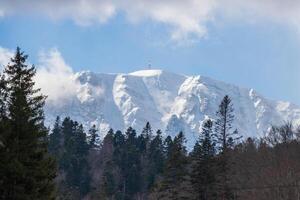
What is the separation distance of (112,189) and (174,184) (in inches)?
1916

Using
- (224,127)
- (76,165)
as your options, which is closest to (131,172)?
(76,165)

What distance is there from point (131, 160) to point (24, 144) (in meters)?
92.1

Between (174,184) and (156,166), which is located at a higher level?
(156,166)

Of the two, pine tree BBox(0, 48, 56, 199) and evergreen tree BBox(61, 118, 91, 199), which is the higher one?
evergreen tree BBox(61, 118, 91, 199)

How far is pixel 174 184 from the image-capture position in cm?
6719

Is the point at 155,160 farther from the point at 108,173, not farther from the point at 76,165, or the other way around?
the point at 108,173

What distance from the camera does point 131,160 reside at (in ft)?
416

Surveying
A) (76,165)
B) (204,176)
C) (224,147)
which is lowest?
(204,176)

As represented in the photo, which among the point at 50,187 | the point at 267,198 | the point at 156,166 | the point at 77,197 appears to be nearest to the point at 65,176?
the point at 77,197

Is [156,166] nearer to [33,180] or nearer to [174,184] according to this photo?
[174,184]

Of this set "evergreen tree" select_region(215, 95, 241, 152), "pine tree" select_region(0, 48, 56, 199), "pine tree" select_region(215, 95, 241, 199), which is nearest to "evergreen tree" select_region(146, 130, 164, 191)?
"evergreen tree" select_region(215, 95, 241, 152)

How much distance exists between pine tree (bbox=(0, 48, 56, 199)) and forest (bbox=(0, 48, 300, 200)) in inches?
2.0

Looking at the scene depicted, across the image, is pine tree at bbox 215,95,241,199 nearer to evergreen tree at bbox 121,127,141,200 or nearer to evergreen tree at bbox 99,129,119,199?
evergreen tree at bbox 99,129,119,199

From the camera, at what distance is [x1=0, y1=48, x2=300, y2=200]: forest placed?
35.2 meters
